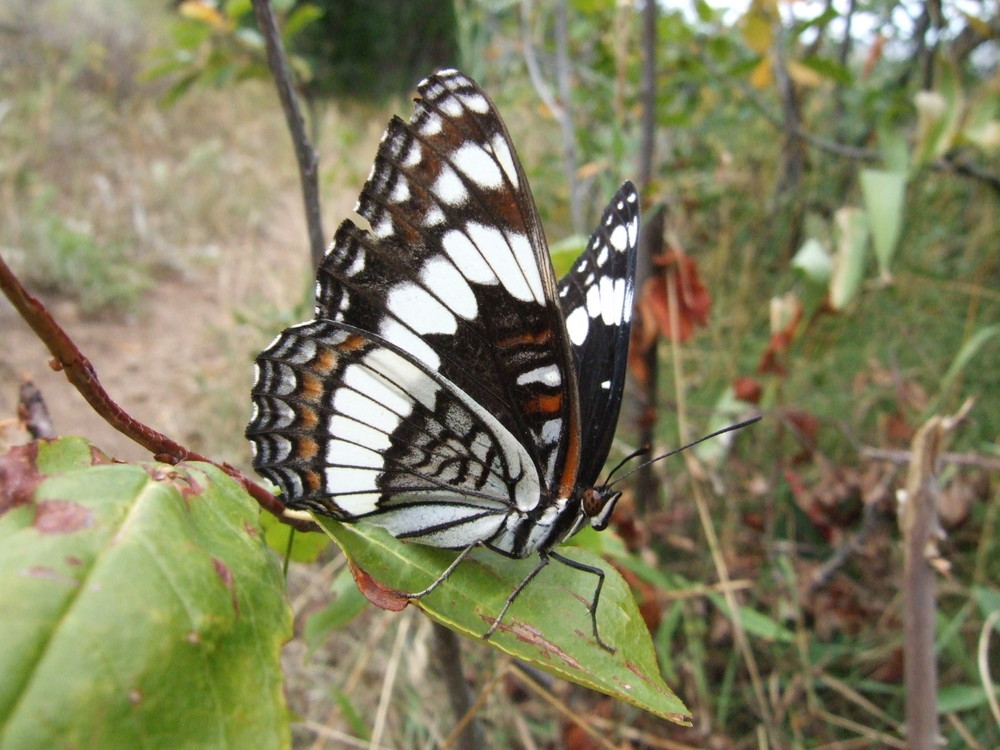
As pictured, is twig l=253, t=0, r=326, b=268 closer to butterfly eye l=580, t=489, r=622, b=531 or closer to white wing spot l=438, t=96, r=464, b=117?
white wing spot l=438, t=96, r=464, b=117

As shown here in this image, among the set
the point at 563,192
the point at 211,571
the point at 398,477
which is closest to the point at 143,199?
the point at 563,192

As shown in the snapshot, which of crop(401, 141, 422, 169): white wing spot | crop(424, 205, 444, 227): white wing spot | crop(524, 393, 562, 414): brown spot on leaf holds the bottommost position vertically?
crop(524, 393, 562, 414): brown spot on leaf

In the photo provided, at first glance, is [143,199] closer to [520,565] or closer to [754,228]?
[754,228]

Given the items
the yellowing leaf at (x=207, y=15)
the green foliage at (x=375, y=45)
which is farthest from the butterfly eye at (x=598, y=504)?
the green foliage at (x=375, y=45)

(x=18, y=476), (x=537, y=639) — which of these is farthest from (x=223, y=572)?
(x=537, y=639)

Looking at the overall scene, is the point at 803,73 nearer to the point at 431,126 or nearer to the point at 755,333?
the point at 755,333

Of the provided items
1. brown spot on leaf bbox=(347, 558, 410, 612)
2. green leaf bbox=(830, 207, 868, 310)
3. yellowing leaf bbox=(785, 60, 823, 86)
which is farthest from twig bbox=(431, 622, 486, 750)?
yellowing leaf bbox=(785, 60, 823, 86)
